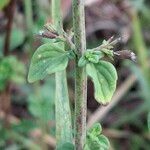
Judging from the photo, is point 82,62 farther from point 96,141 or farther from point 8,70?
point 8,70

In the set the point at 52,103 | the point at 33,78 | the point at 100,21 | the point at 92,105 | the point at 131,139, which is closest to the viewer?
the point at 33,78

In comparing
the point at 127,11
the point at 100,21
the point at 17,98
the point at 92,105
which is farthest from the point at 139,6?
the point at 17,98

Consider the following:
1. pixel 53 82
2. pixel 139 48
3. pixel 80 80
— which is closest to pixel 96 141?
pixel 80 80

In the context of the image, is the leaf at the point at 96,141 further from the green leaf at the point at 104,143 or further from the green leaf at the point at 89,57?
the green leaf at the point at 89,57

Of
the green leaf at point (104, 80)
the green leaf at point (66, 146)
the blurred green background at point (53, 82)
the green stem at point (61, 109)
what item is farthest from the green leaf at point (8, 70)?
the green leaf at point (104, 80)

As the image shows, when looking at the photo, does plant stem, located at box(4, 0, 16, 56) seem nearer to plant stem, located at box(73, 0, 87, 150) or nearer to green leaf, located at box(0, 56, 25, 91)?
green leaf, located at box(0, 56, 25, 91)

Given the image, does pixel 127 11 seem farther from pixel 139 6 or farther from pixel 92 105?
pixel 92 105
